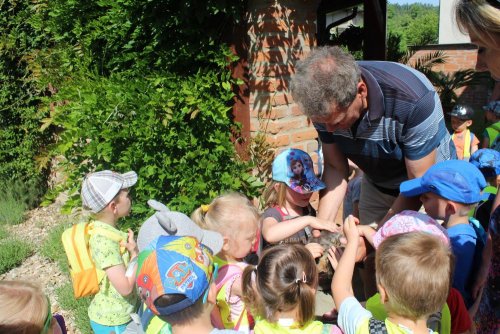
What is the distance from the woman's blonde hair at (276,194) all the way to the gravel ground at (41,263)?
186 centimetres

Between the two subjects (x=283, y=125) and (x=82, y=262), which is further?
(x=283, y=125)

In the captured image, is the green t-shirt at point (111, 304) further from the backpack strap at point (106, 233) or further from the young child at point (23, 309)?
the young child at point (23, 309)

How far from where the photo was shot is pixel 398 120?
218 cm

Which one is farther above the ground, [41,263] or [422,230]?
[422,230]

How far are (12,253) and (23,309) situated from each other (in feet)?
11.8

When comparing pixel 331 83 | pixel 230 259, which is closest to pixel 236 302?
pixel 230 259

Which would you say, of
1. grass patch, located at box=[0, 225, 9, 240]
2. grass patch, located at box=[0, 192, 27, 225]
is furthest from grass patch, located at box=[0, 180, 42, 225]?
grass patch, located at box=[0, 225, 9, 240]

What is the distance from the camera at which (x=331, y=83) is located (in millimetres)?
1970

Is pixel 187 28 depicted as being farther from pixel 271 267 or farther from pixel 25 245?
pixel 25 245

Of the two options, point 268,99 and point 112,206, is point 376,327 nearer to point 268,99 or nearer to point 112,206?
point 112,206

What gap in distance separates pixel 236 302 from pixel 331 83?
46.5 inches

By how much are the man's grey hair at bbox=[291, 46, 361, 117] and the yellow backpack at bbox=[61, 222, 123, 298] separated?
1.35 metres

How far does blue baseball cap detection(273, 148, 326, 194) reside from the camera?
2.71 metres

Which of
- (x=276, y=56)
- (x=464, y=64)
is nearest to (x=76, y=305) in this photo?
(x=276, y=56)
